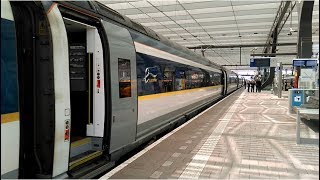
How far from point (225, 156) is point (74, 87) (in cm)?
279

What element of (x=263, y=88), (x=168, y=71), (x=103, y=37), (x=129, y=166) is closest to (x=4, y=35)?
(x=103, y=37)

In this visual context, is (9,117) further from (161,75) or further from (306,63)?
(306,63)

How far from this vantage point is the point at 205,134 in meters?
7.82

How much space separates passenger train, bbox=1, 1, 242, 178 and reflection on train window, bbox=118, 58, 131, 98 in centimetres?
2

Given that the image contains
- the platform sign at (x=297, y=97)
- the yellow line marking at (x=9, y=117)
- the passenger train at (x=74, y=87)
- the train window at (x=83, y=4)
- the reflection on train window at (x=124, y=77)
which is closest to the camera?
the yellow line marking at (x=9, y=117)

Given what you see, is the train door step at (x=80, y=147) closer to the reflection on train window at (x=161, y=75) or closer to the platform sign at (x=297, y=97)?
the reflection on train window at (x=161, y=75)

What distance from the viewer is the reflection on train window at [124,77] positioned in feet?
17.2

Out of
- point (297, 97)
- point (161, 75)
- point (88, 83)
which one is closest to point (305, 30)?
point (297, 97)

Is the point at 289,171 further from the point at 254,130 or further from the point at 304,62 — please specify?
the point at 304,62

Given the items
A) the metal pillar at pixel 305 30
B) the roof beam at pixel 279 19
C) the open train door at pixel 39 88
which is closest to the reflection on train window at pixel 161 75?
the open train door at pixel 39 88

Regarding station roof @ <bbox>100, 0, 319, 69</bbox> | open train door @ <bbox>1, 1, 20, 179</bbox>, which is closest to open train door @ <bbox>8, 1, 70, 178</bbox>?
open train door @ <bbox>1, 1, 20, 179</bbox>

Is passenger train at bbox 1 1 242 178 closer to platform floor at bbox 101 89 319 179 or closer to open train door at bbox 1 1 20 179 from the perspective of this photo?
open train door at bbox 1 1 20 179

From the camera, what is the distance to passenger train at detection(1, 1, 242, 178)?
3289 millimetres

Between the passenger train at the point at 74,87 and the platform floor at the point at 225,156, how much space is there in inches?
20.2
